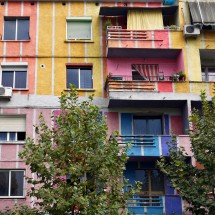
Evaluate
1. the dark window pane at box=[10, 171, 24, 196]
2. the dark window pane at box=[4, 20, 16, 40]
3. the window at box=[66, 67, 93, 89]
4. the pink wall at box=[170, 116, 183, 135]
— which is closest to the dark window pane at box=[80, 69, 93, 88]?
the window at box=[66, 67, 93, 89]

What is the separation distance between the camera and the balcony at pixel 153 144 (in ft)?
82.4

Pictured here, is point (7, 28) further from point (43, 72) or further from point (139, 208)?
point (139, 208)

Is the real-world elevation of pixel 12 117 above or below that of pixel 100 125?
above

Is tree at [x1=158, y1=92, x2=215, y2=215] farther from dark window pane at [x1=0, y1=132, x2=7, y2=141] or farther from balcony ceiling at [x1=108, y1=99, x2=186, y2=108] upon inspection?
dark window pane at [x1=0, y1=132, x2=7, y2=141]

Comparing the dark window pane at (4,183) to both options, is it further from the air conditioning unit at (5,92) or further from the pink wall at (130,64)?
the pink wall at (130,64)

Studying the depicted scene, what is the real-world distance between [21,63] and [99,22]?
4877mm

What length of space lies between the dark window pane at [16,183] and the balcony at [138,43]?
25.5 feet

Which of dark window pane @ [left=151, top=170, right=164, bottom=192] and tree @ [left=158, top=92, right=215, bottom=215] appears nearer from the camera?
tree @ [left=158, top=92, right=215, bottom=215]

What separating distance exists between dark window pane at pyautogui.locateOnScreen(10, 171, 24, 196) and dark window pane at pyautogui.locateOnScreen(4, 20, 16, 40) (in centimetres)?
768

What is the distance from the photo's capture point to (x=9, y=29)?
28844 mm

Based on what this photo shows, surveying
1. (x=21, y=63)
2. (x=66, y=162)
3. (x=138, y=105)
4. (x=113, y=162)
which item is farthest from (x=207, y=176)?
(x=21, y=63)

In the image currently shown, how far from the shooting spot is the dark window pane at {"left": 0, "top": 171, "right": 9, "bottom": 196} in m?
24.9

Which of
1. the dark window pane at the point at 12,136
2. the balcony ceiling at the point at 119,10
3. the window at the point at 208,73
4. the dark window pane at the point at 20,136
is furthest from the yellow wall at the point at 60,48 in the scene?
the window at the point at 208,73

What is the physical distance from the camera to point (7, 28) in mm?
28875
